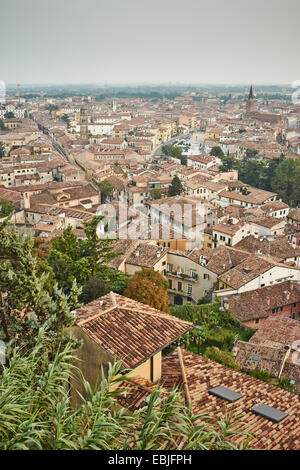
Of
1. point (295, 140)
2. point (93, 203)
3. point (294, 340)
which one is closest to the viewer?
point (294, 340)

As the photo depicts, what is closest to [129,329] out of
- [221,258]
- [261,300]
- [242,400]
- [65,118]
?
[242,400]

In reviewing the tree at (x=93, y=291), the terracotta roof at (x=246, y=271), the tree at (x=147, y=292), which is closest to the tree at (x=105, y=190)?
the terracotta roof at (x=246, y=271)

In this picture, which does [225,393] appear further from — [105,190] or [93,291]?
[105,190]

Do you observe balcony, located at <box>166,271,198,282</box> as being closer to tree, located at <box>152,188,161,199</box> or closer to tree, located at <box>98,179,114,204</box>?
tree, located at <box>152,188,161,199</box>

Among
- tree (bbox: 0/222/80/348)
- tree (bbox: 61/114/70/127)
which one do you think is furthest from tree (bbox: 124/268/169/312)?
tree (bbox: 61/114/70/127)

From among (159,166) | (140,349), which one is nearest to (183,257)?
(140,349)

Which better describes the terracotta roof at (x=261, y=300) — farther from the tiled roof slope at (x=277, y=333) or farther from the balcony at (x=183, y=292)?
the balcony at (x=183, y=292)

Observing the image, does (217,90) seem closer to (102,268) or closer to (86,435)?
(102,268)
